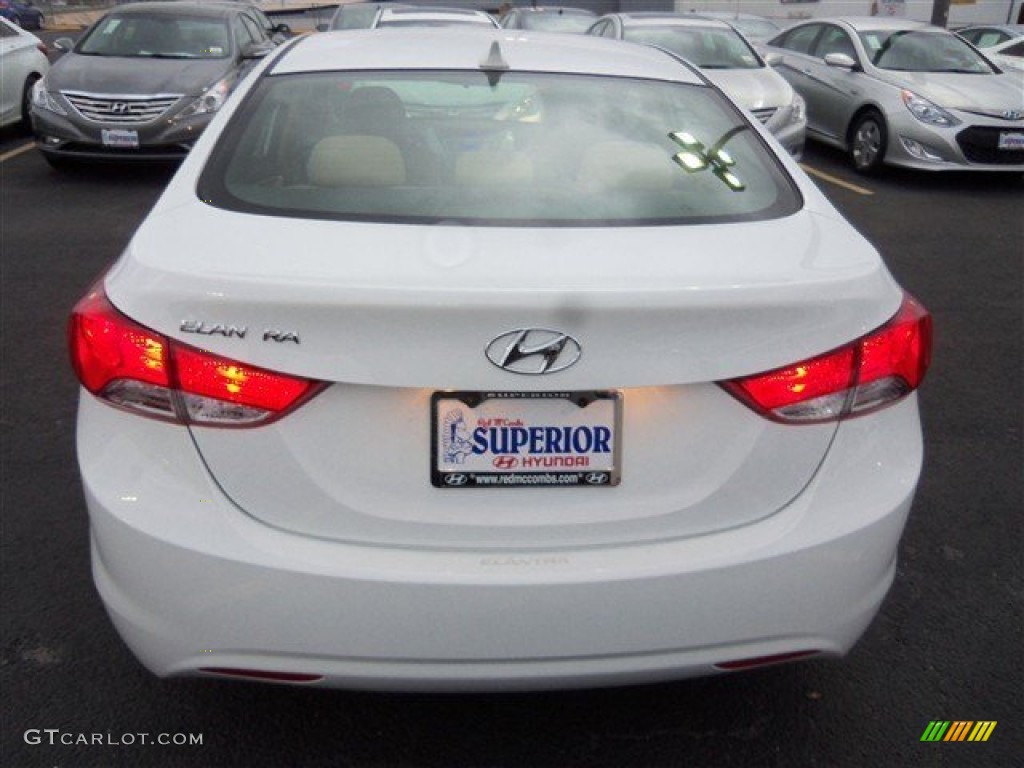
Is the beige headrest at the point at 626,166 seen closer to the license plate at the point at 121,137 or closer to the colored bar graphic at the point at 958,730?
the colored bar graphic at the point at 958,730

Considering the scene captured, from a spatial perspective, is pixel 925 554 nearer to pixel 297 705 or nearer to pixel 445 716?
pixel 445 716

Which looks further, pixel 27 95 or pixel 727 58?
pixel 27 95

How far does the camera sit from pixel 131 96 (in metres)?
9.08

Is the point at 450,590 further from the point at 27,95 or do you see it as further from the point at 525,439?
the point at 27,95

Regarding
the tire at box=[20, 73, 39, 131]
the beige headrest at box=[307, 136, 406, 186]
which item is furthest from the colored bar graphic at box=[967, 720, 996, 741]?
the tire at box=[20, 73, 39, 131]

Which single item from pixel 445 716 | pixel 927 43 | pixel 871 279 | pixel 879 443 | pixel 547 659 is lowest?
pixel 927 43

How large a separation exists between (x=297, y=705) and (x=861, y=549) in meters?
1.39

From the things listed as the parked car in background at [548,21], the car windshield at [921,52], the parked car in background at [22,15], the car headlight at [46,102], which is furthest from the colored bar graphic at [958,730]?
the parked car in background at [22,15]

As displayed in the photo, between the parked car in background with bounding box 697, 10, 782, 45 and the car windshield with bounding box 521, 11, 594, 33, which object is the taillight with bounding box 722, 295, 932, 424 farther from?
the parked car in background with bounding box 697, 10, 782, 45

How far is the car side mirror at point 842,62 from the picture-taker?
10516 millimetres

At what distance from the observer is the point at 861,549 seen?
215 centimetres

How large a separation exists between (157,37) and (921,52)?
24.6 ft

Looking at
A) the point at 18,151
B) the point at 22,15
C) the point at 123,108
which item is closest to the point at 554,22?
the point at 18,151

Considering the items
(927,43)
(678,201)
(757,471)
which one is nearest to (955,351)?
(678,201)
